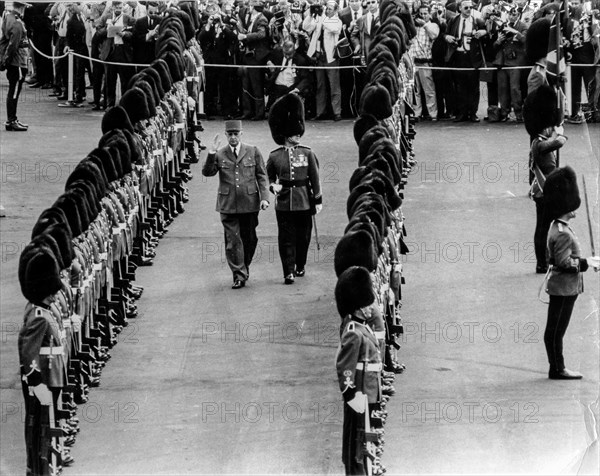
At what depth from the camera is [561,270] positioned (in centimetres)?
1198

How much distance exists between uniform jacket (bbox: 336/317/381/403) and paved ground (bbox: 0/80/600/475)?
72 cm

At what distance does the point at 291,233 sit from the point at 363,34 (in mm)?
6783

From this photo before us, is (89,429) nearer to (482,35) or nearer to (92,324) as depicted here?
(92,324)

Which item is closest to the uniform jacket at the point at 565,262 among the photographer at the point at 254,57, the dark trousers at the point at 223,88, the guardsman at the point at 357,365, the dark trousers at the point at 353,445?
the guardsman at the point at 357,365

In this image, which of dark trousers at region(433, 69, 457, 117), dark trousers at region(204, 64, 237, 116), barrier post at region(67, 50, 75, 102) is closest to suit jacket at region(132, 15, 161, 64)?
dark trousers at region(204, 64, 237, 116)

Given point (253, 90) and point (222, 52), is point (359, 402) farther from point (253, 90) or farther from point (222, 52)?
point (222, 52)

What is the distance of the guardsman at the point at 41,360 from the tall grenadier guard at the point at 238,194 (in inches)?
155

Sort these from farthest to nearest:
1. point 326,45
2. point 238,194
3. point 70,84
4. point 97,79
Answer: point 70,84
point 97,79
point 326,45
point 238,194

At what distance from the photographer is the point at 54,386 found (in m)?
10.4

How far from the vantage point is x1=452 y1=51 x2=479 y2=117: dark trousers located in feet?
67.6

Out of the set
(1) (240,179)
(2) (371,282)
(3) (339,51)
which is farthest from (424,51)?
(2) (371,282)

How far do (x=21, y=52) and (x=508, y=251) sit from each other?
762 centimetres

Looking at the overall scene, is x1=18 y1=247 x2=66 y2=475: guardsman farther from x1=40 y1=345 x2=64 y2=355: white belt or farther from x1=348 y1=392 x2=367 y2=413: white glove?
x1=348 y1=392 x2=367 y2=413: white glove

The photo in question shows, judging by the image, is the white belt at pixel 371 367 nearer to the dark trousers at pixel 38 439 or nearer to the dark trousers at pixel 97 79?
the dark trousers at pixel 38 439
